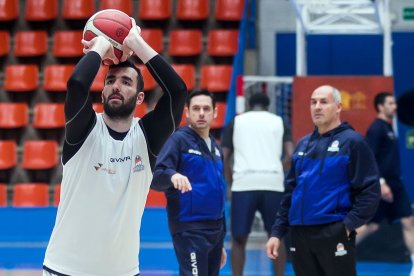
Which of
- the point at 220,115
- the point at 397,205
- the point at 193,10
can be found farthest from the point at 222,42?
the point at 397,205

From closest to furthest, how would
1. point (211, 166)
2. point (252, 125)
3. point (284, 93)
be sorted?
point (211, 166) < point (252, 125) < point (284, 93)

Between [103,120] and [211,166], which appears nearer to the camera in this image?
[103,120]

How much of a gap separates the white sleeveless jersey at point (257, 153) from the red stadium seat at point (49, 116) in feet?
17.9

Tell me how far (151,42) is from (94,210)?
10.5 meters

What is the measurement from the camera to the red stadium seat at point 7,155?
1316 cm

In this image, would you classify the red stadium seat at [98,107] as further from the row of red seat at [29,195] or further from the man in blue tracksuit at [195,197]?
the man in blue tracksuit at [195,197]

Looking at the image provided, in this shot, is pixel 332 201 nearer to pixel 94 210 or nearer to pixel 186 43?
pixel 94 210

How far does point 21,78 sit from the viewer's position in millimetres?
14172

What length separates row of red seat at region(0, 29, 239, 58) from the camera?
571 inches

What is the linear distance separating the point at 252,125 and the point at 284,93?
3.92m

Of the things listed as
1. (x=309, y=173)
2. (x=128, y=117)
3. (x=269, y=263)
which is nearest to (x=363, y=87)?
(x=269, y=263)

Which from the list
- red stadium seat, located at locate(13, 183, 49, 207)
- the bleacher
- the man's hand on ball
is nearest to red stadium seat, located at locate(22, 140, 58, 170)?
the bleacher

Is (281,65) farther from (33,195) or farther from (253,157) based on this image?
(253,157)

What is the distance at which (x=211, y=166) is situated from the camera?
22.1 feet
